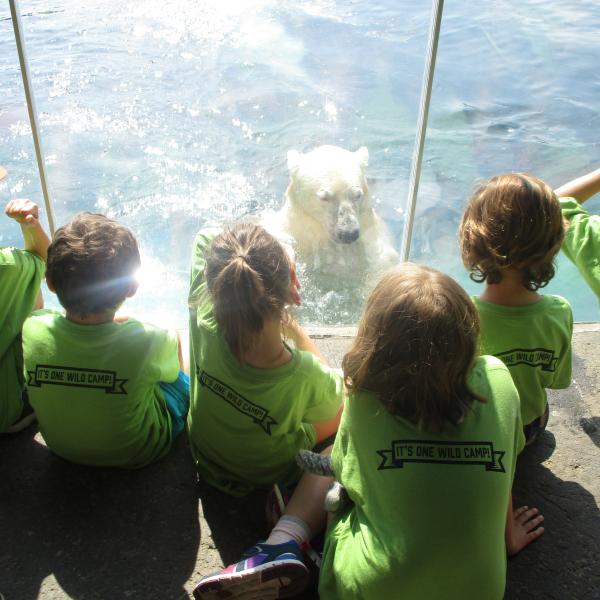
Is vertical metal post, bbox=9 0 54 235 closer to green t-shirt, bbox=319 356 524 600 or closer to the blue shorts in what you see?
the blue shorts

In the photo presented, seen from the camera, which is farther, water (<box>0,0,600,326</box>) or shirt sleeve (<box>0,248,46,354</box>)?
water (<box>0,0,600,326</box>)

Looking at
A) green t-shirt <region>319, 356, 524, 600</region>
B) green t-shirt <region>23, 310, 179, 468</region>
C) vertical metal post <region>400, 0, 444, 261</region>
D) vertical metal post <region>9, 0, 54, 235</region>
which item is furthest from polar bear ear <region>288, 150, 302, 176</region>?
green t-shirt <region>319, 356, 524, 600</region>

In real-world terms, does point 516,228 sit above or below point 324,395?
above

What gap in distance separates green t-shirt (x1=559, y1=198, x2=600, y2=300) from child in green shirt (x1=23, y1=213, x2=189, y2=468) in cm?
99

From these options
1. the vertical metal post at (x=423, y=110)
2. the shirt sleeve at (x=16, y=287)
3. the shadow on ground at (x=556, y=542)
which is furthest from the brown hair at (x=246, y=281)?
the vertical metal post at (x=423, y=110)

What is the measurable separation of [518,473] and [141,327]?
966 mm

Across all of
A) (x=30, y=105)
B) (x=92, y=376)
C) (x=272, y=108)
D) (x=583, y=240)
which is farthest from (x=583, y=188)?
(x=272, y=108)

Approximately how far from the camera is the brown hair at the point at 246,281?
114cm

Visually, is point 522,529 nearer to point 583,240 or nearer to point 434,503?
point 434,503

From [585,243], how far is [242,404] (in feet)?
2.95

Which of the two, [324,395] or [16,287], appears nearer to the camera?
[324,395]

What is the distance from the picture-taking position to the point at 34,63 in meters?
3.75

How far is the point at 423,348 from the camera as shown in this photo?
37.9 inches

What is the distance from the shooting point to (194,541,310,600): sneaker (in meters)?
1.07
